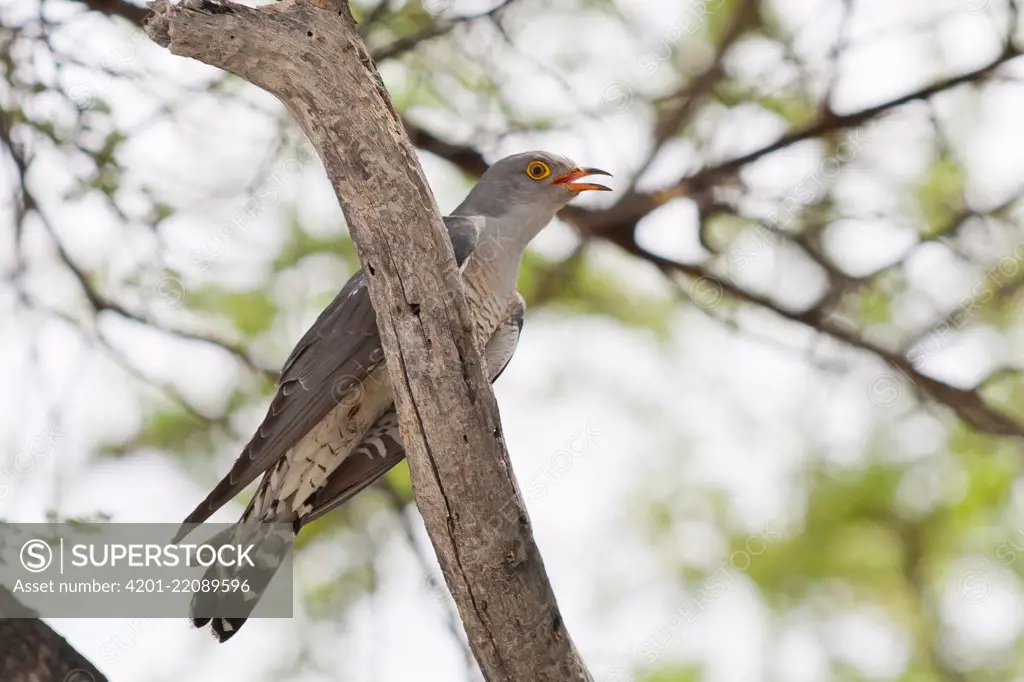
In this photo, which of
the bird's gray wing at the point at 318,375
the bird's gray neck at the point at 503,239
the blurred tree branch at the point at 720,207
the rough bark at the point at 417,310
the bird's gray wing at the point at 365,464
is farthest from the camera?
the blurred tree branch at the point at 720,207

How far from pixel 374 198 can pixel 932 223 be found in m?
5.36

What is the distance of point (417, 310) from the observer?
3.09m

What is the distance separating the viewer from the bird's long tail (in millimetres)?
3959

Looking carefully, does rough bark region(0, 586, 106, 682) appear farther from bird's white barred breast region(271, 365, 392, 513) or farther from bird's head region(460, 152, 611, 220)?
bird's head region(460, 152, 611, 220)

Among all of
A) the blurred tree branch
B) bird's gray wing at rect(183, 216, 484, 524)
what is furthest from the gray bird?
the blurred tree branch

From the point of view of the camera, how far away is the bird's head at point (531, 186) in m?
4.78

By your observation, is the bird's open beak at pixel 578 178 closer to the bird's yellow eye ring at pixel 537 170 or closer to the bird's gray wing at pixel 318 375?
the bird's yellow eye ring at pixel 537 170

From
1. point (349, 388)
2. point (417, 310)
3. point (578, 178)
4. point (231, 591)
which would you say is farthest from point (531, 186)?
point (231, 591)

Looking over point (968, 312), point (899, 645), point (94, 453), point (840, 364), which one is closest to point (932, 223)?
point (968, 312)

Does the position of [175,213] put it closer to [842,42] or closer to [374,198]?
[374,198]

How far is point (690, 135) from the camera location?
6.95m

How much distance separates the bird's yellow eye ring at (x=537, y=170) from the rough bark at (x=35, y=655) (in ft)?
9.01

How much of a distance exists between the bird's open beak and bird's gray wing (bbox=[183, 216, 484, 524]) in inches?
24.9

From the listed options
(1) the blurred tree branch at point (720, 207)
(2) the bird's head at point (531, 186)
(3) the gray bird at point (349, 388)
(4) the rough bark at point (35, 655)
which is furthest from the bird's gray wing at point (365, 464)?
(1) the blurred tree branch at point (720, 207)
